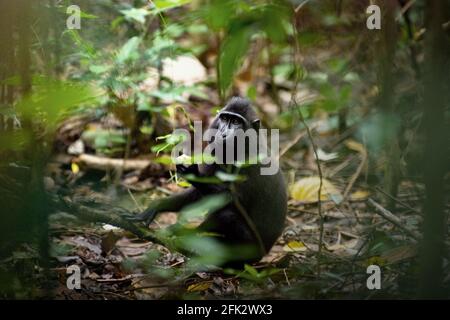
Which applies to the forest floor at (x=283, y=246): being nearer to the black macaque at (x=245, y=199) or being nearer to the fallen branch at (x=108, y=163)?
the fallen branch at (x=108, y=163)

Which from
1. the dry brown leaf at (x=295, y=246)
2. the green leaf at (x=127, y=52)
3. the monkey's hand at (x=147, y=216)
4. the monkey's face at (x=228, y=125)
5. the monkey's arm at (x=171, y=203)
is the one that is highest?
the green leaf at (x=127, y=52)

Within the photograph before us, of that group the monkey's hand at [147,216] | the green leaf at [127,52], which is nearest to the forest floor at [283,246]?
the monkey's hand at [147,216]

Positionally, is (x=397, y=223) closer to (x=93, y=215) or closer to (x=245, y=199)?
(x=245, y=199)

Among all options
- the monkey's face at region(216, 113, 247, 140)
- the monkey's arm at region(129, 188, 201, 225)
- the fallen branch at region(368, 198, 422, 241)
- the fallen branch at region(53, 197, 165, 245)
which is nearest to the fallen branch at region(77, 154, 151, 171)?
the monkey's arm at region(129, 188, 201, 225)

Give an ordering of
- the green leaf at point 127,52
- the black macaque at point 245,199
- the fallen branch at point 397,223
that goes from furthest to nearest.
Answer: the green leaf at point 127,52 → the black macaque at point 245,199 → the fallen branch at point 397,223

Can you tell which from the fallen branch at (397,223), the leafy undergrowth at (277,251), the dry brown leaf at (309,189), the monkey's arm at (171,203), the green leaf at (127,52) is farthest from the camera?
the dry brown leaf at (309,189)

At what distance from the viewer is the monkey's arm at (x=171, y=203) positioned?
535 cm

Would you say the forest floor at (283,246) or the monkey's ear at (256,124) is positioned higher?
the monkey's ear at (256,124)

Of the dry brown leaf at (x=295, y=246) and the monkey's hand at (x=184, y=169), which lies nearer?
the monkey's hand at (x=184, y=169)

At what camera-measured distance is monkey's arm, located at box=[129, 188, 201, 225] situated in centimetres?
535

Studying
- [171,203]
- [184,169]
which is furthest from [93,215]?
[171,203]

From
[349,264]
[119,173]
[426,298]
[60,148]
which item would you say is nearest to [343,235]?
[349,264]

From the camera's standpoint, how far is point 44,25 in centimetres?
286
